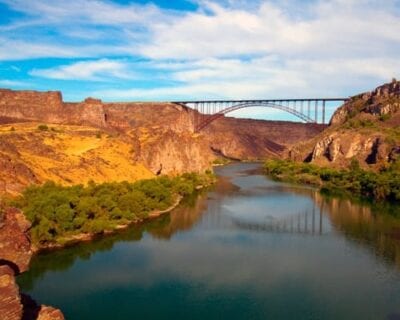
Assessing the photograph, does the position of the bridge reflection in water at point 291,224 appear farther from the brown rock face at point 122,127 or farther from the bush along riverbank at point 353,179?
the brown rock face at point 122,127

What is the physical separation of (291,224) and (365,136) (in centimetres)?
4398

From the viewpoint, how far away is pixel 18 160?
33094 mm

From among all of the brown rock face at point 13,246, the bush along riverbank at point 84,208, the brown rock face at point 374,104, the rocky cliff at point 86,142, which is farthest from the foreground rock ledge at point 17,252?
the brown rock face at point 374,104

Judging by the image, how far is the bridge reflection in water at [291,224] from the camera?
34.2 metres

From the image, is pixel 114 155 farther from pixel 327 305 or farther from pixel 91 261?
pixel 327 305

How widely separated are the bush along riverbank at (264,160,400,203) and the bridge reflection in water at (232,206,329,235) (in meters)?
13.4

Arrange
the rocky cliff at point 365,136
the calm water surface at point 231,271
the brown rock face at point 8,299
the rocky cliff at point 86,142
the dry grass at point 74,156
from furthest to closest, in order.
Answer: the rocky cliff at point 365,136, the dry grass at point 74,156, the rocky cliff at point 86,142, the calm water surface at point 231,271, the brown rock face at point 8,299

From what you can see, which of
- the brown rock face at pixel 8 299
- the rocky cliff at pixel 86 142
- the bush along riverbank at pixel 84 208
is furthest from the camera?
the rocky cliff at pixel 86 142

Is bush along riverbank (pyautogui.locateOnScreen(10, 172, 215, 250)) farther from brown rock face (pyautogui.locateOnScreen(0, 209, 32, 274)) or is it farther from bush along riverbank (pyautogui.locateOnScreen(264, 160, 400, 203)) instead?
bush along riverbank (pyautogui.locateOnScreen(264, 160, 400, 203))

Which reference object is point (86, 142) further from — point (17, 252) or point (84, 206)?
point (17, 252)

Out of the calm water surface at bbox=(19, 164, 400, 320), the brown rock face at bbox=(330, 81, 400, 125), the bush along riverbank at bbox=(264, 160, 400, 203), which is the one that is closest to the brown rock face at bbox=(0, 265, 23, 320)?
the calm water surface at bbox=(19, 164, 400, 320)

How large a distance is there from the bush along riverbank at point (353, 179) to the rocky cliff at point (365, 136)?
170 inches

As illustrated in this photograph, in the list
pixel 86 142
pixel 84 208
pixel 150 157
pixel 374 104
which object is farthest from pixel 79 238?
pixel 374 104

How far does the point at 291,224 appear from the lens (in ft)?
120
